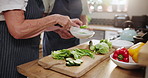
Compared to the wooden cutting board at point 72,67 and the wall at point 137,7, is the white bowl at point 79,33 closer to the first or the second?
the wooden cutting board at point 72,67

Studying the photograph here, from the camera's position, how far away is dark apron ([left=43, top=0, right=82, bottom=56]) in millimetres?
1572

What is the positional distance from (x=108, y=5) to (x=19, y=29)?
3.65 m

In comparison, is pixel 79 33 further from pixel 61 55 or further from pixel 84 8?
pixel 84 8

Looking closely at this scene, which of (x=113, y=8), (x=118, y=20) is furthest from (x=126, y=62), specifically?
(x=113, y=8)

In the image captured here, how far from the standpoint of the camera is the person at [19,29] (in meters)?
0.83

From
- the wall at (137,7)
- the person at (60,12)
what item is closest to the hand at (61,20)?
the person at (60,12)

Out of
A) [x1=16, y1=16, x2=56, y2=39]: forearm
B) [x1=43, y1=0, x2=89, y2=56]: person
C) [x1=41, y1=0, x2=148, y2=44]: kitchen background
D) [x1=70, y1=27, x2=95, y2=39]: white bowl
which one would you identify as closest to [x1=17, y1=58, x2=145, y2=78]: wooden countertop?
[x1=16, y1=16, x2=56, y2=39]: forearm

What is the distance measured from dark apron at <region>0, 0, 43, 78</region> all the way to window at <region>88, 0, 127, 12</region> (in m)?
3.29

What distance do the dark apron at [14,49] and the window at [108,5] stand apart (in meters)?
3.29

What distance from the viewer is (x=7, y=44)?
38.6 inches

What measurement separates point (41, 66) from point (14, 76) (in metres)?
0.23

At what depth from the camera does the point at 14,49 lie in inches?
39.7

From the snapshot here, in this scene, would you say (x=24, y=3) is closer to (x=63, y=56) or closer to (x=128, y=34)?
(x=63, y=56)

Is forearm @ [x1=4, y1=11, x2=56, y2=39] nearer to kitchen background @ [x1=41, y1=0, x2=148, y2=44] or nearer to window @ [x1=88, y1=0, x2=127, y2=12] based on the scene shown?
kitchen background @ [x1=41, y1=0, x2=148, y2=44]
